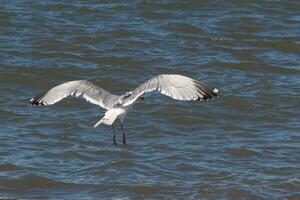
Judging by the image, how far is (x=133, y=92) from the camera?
9078mm

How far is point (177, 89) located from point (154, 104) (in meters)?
3.20

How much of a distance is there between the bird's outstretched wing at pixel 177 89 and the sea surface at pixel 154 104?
88cm

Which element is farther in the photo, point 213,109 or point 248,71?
point 248,71

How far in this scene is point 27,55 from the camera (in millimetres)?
13984

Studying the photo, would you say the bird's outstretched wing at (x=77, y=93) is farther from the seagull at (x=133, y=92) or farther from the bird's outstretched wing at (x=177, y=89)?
the bird's outstretched wing at (x=177, y=89)

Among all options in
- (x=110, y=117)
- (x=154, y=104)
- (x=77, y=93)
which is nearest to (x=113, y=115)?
(x=110, y=117)

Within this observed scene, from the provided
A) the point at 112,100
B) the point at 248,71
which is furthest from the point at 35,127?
the point at 248,71

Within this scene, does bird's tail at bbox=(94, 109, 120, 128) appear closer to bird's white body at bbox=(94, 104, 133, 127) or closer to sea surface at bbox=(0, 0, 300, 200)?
bird's white body at bbox=(94, 104, 133, 127)

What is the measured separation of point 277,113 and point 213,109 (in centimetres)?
84

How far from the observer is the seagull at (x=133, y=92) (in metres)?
8.74

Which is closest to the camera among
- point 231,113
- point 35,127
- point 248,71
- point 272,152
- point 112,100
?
point 112,100

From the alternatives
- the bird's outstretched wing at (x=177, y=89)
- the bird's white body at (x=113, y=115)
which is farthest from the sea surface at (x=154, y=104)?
the bird's outstretched wing at (x=177, y=89)

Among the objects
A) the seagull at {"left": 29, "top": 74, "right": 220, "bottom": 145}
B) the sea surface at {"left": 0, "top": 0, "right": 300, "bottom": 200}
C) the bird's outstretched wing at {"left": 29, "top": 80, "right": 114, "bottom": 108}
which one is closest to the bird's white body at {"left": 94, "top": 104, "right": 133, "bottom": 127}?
the seagull at {"left": 29, "top": 74, "right": 220, "bottom": 145}

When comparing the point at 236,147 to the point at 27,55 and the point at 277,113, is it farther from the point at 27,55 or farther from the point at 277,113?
the point at 27,55
